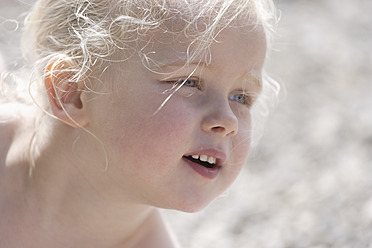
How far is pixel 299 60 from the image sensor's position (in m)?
2.81

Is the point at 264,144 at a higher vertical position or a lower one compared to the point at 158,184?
higher

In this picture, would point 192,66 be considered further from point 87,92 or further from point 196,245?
point 196,245

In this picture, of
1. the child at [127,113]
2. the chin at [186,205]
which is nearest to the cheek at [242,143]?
the child at [127,113]

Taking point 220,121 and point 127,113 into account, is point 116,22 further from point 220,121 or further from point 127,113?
point 220,121

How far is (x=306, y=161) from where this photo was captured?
2.12 m

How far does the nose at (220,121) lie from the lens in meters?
1.12

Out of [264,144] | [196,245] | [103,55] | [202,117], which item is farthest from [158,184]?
[264,144]

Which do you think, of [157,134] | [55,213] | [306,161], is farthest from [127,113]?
[306,161]

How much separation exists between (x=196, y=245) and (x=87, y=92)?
82cm

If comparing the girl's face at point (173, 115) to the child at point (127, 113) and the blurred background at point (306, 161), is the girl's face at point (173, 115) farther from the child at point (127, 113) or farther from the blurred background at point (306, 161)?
the blurred background at point (306, 161)

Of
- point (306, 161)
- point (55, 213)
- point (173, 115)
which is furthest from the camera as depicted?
point (306, 161)

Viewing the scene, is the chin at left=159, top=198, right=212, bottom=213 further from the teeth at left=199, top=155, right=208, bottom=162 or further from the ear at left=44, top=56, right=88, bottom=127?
the ear at left=44, top=56, right=88, bottom=127

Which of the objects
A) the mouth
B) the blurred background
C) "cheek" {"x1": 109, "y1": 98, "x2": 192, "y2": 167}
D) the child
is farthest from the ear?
the blurred background

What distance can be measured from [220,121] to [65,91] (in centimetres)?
34
